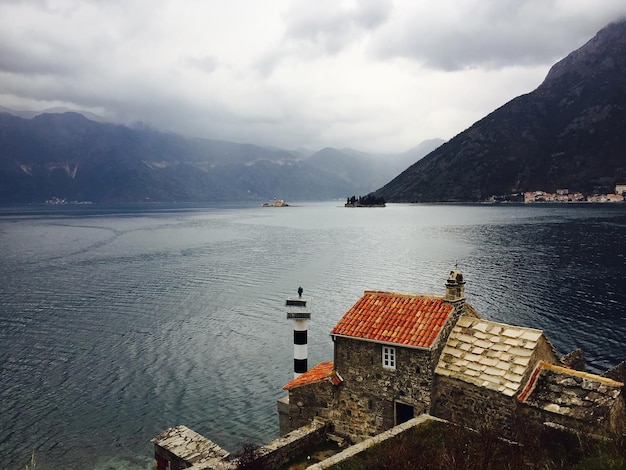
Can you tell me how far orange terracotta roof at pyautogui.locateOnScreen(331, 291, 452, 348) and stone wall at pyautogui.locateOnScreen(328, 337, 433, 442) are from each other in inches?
16.1

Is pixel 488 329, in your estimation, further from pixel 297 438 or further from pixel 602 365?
pixel 602 365

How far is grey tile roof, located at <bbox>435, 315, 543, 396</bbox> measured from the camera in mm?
16125

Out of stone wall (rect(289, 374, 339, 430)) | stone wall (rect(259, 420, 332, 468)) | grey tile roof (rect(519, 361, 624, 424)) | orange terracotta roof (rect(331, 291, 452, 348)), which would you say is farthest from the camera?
stone wall (rect(289, 374, 339, 430))

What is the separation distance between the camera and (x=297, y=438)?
18.3 m

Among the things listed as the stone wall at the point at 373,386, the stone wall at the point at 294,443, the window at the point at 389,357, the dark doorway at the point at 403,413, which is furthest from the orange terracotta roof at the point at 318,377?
the dark doorway at the point at 403,413

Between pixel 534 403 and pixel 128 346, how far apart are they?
31.0 meters

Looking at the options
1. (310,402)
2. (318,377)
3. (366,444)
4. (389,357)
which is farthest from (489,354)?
(310,402)

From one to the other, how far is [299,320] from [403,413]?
8.41 metres

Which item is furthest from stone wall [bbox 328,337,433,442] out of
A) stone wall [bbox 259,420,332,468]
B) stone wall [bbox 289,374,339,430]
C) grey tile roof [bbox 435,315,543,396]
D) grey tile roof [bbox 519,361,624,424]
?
grey tile roof [bbox 519,361,624,424]

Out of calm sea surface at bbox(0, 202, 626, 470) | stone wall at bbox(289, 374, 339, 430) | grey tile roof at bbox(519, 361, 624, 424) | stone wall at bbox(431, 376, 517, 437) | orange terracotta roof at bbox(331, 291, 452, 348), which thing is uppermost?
orange terracotta roof at bbox(331, 291, 452, 348)

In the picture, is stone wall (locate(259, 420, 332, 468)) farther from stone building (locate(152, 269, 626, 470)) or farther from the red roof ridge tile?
the red roof ridge tile

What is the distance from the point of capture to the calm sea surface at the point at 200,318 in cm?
2509

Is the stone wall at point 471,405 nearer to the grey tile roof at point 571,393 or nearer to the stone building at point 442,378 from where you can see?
the stone building at point 442,378

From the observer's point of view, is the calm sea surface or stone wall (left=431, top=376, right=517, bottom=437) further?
the calm sea surface
